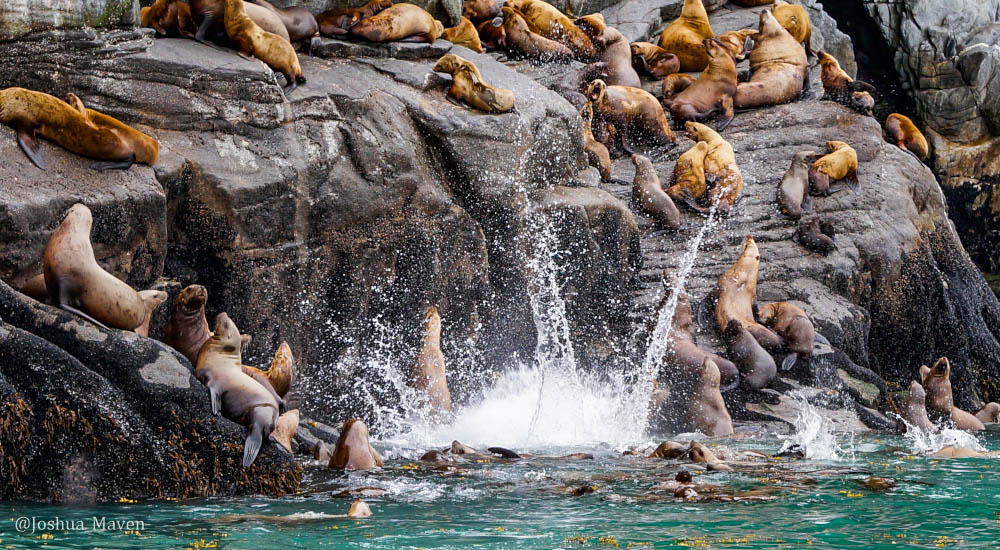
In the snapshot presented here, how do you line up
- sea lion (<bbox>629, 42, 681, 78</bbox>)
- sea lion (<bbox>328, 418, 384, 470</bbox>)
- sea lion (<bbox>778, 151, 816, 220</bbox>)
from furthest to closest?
1. sea lion (<bbox>629, 42, 681, 78</bbox>)
2. sea lion (<bbox>778, 151, 816, 220</bbox>)
3. sea lion (<bbox>328, 418, 384, 470</bbox>)

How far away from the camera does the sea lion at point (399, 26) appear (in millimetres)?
9734

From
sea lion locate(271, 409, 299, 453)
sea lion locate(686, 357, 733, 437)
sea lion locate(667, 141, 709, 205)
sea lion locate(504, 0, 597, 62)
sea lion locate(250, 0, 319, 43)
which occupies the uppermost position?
sea lion locate(504, 0, 597, 62)

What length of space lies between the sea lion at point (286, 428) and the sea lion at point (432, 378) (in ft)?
5.90

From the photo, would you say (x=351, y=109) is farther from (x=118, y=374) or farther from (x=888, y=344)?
(x=888, y=344)

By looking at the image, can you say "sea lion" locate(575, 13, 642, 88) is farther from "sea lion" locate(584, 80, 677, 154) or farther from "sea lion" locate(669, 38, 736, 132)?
"sea lion" locate(584, 80, 677, 154)

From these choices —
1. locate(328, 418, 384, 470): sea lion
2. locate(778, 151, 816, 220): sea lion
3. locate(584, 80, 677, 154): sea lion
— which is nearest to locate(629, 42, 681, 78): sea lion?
locate(584, 80, 677, 154): sea lion

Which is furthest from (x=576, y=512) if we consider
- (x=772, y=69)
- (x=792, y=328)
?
(x=772, y=69)

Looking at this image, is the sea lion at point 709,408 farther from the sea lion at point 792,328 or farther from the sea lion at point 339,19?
the sea lion at point 339,19

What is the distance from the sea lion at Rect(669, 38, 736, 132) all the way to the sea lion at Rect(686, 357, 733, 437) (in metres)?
5.92

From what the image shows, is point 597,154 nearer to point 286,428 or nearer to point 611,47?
point 611,47

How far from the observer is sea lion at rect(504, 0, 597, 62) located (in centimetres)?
1428

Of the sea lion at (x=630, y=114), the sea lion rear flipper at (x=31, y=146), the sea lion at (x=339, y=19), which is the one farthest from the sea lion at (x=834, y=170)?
the sea lion rear flipper at (x=31, y=146)

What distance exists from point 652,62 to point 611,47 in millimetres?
1089

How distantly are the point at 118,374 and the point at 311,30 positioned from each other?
5010mm
